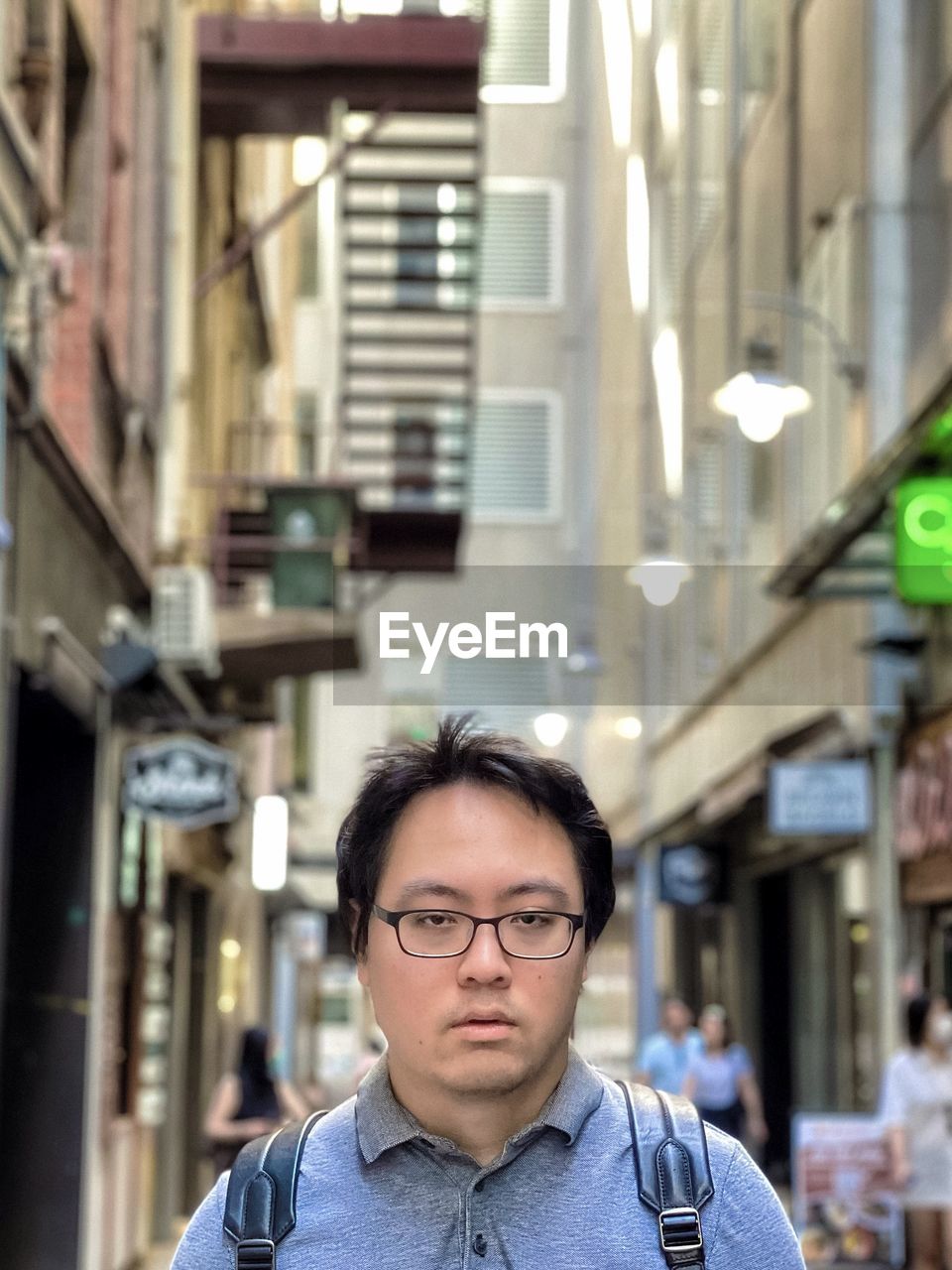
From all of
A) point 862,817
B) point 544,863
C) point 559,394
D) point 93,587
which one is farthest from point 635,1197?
point 559,394

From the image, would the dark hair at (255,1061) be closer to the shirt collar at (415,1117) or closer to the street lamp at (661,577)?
the street lamp at (661,577)

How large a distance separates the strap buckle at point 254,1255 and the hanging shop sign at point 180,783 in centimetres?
1191

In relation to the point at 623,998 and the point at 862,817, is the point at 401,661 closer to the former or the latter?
the point at 862,817

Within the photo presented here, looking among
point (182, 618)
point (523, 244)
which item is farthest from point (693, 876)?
point (523, 244)

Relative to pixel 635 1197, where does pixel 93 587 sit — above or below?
above

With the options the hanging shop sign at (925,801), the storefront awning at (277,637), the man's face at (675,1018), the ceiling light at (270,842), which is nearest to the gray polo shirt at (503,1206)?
the hanging shop sign at (925,801)

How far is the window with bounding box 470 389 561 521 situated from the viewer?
40.1 metres

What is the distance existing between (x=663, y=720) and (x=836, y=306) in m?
13.4

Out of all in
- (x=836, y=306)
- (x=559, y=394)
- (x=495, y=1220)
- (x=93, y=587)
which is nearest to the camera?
(x=495, y=1220)

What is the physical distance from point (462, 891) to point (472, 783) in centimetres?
12

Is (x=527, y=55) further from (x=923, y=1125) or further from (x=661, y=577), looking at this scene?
(x=923, y=1125)

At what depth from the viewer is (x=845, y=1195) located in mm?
13578

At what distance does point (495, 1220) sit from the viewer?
88.9 inches

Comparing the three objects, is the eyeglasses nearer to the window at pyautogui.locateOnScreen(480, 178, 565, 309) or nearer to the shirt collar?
the shirt collar
